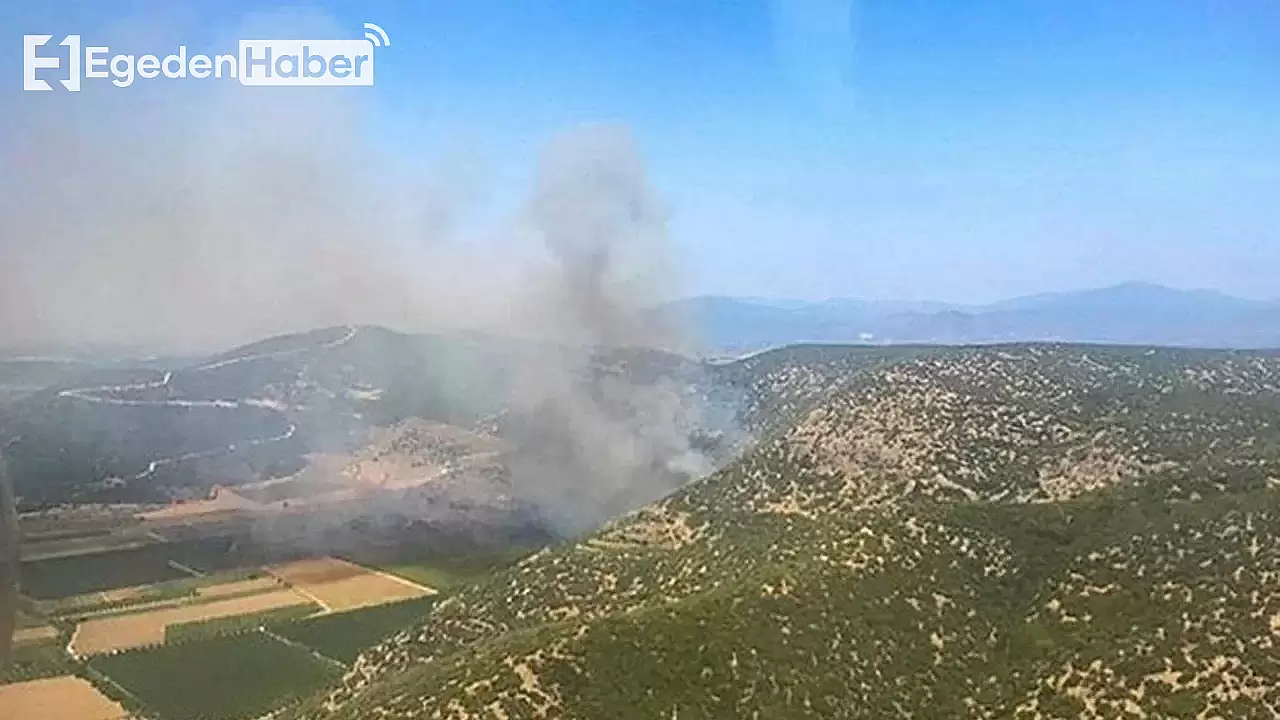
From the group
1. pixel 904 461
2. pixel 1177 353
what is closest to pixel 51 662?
pixel 904 461

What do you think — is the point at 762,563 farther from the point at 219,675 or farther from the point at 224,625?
the point at 224,625

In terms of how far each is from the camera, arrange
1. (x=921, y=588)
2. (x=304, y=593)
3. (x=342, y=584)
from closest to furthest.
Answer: (x=921, y=588) → (x=304, y=593) → (x=342, y=584)

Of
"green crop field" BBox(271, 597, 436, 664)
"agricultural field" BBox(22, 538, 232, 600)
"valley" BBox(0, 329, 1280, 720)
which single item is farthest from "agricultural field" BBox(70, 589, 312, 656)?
"green crop field" BBox(271, 597, 436, 664)

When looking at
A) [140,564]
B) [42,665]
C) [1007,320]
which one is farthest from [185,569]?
[1007,320]

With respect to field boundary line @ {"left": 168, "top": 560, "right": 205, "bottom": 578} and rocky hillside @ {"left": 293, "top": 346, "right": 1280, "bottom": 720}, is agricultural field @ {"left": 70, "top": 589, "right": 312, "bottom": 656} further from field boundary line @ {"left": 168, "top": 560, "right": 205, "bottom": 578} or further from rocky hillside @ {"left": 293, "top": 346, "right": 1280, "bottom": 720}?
rocky hillside @ {"left": 293, "top": 346, "right": 1280, "bottom": 720}

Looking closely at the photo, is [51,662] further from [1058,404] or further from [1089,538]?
[1058,404]

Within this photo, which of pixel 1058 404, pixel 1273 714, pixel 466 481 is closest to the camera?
pixel 1273 714

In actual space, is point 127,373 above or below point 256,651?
above
